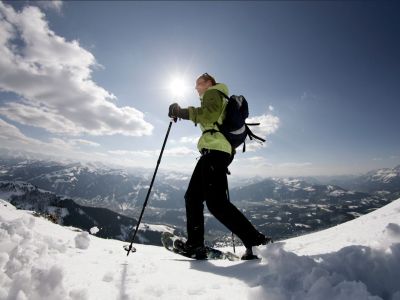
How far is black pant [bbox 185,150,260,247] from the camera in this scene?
520 centimetres

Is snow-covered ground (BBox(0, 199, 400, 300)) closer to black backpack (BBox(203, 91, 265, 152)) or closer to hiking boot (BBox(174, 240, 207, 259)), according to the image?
hiking boot (BBox(174, 240, 207, 259))

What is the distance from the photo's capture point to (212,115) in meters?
5.43

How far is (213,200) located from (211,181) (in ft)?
1.20

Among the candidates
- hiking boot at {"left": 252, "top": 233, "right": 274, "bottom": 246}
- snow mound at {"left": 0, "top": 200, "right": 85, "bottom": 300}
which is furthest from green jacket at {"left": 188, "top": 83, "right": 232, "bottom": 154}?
snow mound at {"left": 0, "top": 200, "right": 85, "bottom": 300}

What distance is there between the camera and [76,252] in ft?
14.5

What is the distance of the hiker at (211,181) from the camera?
205 inches

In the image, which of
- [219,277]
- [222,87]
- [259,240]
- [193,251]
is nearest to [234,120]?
[222,87]

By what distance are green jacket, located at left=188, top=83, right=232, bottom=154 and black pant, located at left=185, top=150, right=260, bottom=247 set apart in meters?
0.18

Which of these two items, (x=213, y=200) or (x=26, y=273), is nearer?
(x=26, y=273)

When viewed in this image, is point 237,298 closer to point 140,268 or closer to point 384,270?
point 384,270

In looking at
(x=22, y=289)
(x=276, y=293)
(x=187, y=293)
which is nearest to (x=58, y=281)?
(x=22, y=289)

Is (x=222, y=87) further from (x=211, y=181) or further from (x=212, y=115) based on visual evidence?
(x=211, y=181)

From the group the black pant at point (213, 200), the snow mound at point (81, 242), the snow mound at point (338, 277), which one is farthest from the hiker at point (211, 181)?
the snow mound at point (338, 277)

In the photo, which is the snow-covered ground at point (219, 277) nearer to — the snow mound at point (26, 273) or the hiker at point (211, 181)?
the snow mound at point (26, 273)
